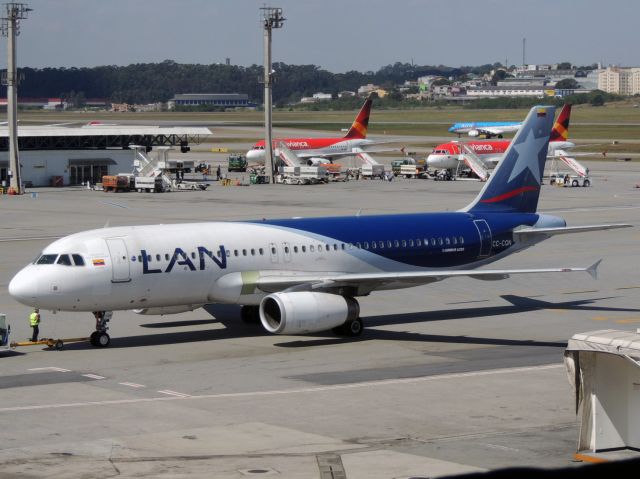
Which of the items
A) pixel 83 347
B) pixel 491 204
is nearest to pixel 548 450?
pixel 83 347

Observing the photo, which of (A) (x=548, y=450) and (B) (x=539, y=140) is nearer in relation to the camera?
(A) (x=548, y=450)

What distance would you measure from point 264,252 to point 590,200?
2472 inches

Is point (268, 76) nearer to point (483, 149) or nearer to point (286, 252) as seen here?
point (483, 149)

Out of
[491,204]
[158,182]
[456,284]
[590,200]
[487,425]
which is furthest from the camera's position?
[158,182]

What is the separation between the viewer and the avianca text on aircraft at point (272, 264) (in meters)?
35.7

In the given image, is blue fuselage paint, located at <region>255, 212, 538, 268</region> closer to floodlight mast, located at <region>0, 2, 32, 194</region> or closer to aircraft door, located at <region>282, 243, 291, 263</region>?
aircraft door, located at <region>282, 243, 291, 263</region>

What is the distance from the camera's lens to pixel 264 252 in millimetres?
38656

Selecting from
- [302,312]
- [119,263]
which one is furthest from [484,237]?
[119,263]

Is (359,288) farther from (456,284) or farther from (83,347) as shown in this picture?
(456,284)

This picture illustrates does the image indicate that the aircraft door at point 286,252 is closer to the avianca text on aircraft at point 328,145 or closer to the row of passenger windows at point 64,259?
the row of passenger windows at point 64,259

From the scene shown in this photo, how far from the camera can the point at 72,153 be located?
390ft

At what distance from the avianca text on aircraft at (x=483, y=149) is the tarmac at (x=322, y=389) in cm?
7046

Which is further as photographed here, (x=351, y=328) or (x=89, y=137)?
(x=89, y=137)

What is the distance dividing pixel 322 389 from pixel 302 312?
227 inches
